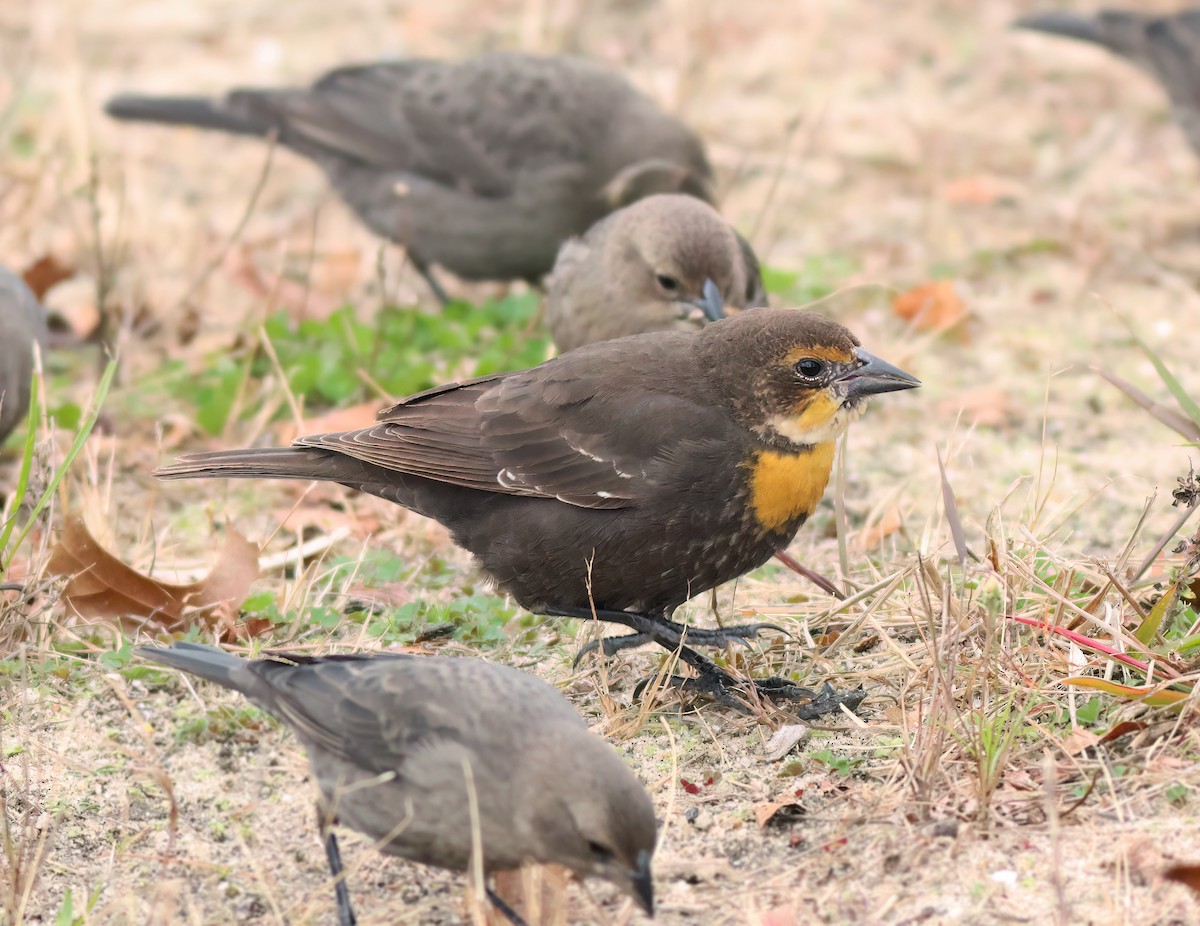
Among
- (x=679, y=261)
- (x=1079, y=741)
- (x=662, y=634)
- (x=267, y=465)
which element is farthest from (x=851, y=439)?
(x=1079, y=741)

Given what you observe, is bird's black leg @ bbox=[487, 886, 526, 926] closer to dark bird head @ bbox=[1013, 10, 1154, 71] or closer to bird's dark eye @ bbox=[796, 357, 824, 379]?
bird's dark eye @ bbox=[796, 357, 824, 379]

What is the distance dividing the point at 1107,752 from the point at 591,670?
1407 millimetres

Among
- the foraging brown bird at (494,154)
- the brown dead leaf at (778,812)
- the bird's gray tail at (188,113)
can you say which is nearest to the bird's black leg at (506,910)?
the brown dead leaf at (778,812)

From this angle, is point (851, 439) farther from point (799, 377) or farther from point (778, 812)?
point (778, 812)

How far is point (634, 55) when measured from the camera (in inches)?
397

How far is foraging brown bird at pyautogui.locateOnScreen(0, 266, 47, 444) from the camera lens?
5.57 metres

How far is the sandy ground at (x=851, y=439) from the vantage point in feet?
10.8

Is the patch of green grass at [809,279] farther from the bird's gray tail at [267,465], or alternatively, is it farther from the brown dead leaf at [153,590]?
the brown dead leaf at [153,590]

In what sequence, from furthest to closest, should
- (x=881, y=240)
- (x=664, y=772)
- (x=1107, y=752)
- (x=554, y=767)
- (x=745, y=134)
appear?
1. (x=745, y=134)
2. (x=881, y=240)
3. (x=664, y=772)
4. (x=1107, y=752)
5. (x=554, y=767)

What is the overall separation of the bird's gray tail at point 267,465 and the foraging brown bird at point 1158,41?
584 centimetres

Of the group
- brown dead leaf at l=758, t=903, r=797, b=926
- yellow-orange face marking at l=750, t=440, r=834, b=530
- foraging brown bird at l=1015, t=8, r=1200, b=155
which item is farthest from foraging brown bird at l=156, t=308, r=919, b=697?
foraging brown bird at l=1015, t=8, r=1200, b=155

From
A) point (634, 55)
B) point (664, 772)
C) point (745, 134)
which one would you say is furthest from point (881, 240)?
point (664, 772)

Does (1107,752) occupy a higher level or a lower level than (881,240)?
higher

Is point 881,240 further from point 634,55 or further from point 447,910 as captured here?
point 447,910
